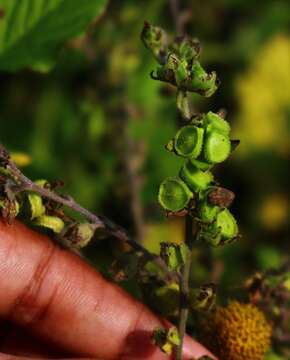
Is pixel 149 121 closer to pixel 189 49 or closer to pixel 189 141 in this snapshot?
pixel 189 49

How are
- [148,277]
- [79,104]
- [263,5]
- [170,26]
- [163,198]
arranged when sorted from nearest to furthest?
[163,198]
[148,277]
[79,104]
[170,26]
[263,5]

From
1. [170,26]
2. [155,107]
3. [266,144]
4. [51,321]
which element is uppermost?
[170,26]

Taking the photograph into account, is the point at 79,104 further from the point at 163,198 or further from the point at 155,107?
the point at 163,198

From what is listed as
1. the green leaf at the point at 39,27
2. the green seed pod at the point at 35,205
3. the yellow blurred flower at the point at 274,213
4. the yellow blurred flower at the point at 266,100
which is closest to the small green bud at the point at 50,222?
the green seed pod at the point at 35,205

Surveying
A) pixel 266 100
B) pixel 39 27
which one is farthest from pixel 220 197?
pixel 266 100

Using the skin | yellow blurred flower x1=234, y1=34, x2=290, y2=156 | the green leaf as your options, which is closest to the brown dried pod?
the skin

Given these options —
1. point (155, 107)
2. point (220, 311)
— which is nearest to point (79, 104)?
point (155, 107)

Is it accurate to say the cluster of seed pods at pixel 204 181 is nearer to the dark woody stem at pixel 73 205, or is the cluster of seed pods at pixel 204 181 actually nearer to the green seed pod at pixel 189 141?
the green seed pod at pixel 189 141

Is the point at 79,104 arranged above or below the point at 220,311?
above
